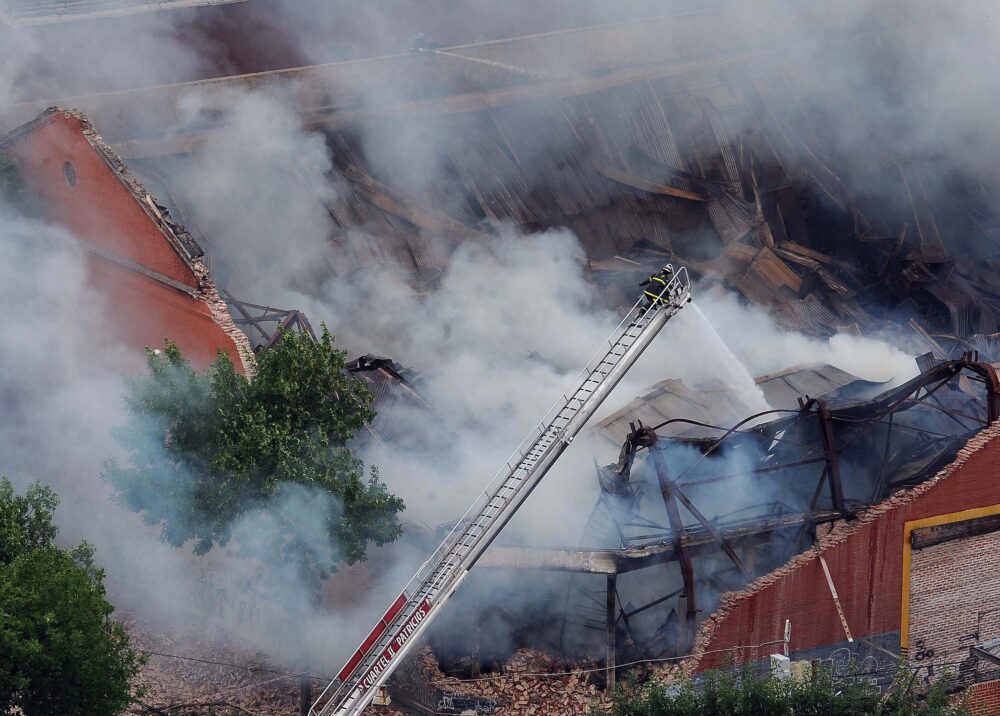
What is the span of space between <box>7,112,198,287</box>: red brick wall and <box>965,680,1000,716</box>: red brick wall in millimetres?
9315

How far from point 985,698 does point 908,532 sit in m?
1.92

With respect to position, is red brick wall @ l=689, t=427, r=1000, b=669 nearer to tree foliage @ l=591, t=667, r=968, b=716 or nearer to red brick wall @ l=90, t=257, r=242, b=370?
tree foliage @ l=591, t=667, r=968, b=716

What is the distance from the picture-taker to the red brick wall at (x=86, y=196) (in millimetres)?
14766

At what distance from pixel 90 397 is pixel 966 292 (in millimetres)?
13571

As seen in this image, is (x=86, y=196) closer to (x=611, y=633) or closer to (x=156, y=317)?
(x=156, y=317)

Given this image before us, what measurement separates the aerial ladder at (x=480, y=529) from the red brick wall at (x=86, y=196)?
542 centimetres

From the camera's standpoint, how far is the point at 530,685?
12.9 m

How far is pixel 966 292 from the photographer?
21.1 meters

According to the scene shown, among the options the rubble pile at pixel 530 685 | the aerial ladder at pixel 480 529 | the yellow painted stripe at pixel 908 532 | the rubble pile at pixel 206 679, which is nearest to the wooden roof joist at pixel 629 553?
the yellow painted stripe at pixel 908 532

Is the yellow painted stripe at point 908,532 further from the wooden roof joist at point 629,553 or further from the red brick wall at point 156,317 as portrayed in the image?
the red brick wall at point 156,317

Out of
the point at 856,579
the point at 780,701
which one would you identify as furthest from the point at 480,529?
the point at 856,579

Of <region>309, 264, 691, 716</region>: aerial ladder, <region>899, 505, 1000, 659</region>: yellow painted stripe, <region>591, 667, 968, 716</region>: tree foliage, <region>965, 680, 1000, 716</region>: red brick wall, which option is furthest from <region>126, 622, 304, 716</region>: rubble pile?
<region>965, 680, 1000, 716</region>: red brick wall

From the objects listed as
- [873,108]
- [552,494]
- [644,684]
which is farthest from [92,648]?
[873,108]

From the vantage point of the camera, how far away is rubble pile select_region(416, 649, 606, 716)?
12.7 metres
